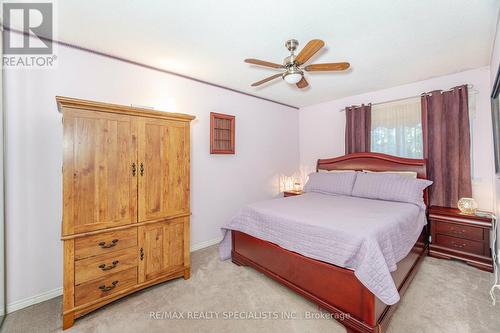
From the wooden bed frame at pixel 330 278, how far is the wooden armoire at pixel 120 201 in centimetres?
77

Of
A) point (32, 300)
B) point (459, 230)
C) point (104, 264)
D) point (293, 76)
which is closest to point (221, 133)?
point (293, 76)

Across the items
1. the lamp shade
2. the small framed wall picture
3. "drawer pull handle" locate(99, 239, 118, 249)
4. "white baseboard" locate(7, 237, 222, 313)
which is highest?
the small framed wall picture

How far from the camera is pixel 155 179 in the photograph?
2.20 metres

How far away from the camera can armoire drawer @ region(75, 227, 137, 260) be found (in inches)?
71.3

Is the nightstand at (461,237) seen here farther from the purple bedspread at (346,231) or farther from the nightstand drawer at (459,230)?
the purple bedspread at (346,231)

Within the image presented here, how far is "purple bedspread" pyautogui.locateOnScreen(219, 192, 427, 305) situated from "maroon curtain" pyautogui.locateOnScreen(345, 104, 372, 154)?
1319 mm

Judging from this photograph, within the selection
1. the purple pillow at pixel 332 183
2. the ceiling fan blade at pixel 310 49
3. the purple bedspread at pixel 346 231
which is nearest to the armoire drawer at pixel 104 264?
the purple bedspread at pixel 346 231

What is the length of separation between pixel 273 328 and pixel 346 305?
585mm

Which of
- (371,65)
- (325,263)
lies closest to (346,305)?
(325,263)

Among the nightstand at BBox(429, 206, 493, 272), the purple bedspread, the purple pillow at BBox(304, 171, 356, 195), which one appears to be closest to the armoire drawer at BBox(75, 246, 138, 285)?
the purple bedspread

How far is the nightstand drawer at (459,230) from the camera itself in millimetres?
2600

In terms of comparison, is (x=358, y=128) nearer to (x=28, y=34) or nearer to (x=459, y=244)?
(x=459, y=244)

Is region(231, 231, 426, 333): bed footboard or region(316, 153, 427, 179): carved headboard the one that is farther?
region(316, 153, 427, 179): carved headboard

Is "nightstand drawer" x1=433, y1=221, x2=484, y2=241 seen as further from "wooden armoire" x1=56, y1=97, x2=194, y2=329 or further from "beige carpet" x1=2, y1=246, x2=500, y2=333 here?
"wooden armoire" x1=56, y1=97, x2=194, y2=329
